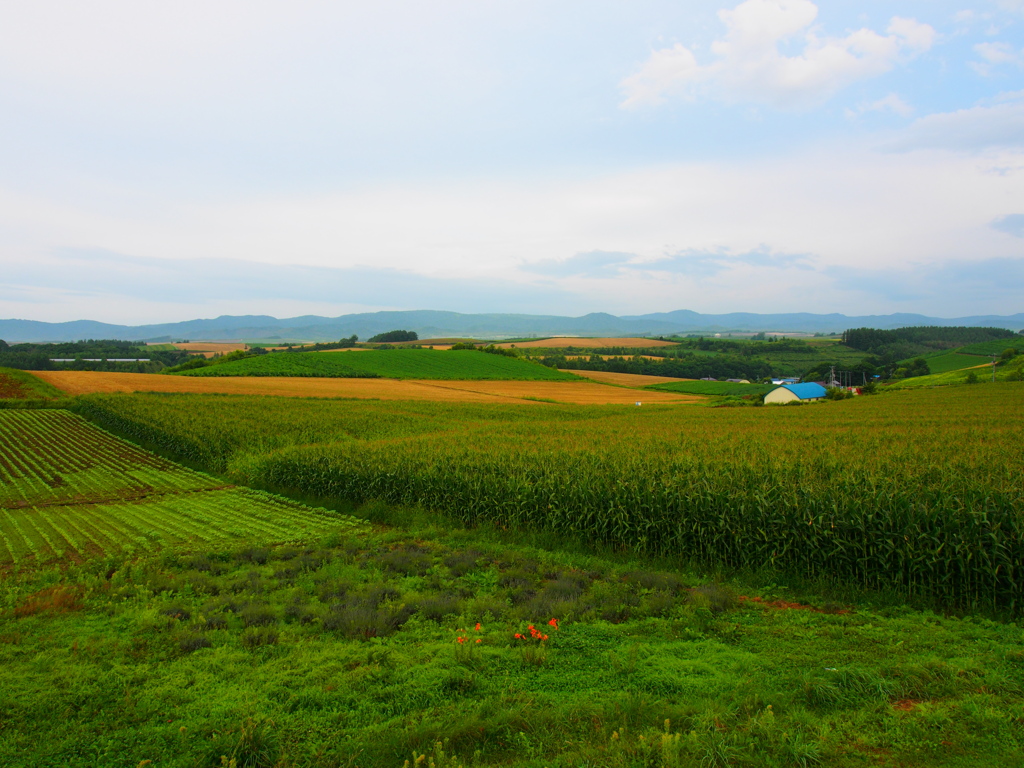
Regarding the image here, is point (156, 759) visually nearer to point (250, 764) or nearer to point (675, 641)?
point (250, 764)

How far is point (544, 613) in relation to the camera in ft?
23.8

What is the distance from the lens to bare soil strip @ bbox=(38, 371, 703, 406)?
155ft

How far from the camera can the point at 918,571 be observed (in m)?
7.97

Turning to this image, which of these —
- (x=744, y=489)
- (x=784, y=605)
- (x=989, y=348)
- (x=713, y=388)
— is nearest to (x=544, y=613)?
(x=784, y=605)

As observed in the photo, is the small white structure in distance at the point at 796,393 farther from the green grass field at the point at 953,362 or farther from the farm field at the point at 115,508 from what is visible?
the green grass field at the point at 953,362

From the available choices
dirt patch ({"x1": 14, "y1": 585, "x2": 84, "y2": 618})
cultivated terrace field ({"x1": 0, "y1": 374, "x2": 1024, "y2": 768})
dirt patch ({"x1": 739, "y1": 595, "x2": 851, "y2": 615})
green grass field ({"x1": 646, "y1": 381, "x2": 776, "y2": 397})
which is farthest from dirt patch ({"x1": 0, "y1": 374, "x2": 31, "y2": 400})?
green grass field ({"x1": 646, "y1": 381, "x2": 776, "y2": 397})

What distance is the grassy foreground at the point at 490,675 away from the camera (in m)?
4.35

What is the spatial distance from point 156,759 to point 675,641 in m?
5.10

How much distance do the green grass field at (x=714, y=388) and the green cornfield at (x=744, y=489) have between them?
44808mm

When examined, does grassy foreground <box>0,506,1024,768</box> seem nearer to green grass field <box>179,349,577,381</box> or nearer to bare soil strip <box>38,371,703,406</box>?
bare soil strip <box>38,371,703,406</box>

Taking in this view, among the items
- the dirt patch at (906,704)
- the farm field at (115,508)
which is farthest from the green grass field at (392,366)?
the dirt patch at (906,704)

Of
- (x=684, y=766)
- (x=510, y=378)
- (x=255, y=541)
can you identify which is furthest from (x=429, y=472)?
(x=510, y=378)

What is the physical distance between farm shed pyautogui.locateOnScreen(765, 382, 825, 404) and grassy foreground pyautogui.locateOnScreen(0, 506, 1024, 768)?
47761 millimetres

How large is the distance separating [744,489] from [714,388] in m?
63.8
